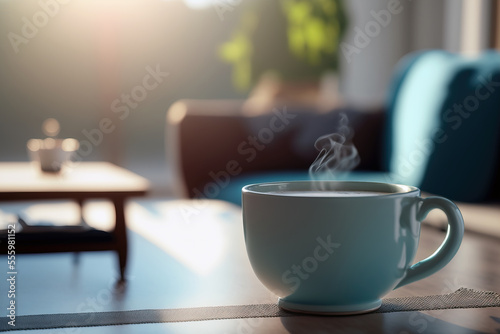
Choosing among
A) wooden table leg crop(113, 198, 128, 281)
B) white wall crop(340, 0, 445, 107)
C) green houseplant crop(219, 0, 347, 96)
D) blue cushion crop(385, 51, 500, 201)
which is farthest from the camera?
white wall crop(340, 0, 445, 107)

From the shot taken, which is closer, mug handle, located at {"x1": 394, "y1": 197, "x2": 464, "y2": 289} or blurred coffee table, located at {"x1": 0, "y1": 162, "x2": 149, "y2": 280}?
mug handle, located at {"x1": 394, "y1": 197, "x2": 464, "y2": 289}

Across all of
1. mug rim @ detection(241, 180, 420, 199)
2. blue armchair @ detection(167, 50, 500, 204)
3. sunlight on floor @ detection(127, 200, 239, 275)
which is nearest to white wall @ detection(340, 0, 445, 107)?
blue armchair @ detection(167, 50, 500, 204)

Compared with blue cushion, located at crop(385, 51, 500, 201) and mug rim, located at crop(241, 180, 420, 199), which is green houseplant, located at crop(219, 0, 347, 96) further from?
mug rim, located at crop(241, 180, 420, 199)

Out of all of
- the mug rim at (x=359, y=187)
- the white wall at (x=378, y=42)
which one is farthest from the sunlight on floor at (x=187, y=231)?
the white wall at (x=378, y=42)

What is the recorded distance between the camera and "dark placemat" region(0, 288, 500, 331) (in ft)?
1.47

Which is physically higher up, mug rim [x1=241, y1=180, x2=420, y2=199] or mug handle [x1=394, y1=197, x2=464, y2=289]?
mug rim [x1=241, y1=180, x2=420, y2=199]

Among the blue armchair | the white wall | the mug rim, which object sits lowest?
the blue armchair

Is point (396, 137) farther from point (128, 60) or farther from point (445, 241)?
point (128, 60)

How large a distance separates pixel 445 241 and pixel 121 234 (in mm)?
554

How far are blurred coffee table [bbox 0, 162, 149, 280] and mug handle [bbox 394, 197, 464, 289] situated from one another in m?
0.28

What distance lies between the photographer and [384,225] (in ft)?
1.47

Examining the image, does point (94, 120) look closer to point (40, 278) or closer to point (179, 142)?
point (179, 142)

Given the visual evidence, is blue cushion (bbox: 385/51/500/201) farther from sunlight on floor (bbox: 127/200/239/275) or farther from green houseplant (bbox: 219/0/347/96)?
Result: green houseplant (bbox: 219/0/347/96)

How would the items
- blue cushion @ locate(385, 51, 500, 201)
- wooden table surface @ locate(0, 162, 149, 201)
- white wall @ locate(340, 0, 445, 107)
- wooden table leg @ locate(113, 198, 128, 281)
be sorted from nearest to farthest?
1. wooden table leg @ locate(113, 198, 128, 281)
2. wooden table surface @ locate(0, 162, 149, 201)
3. blue cushion @ locate(385, 51, 500, 201)
4. white wall @ locate(340, 0, 445, 107)
